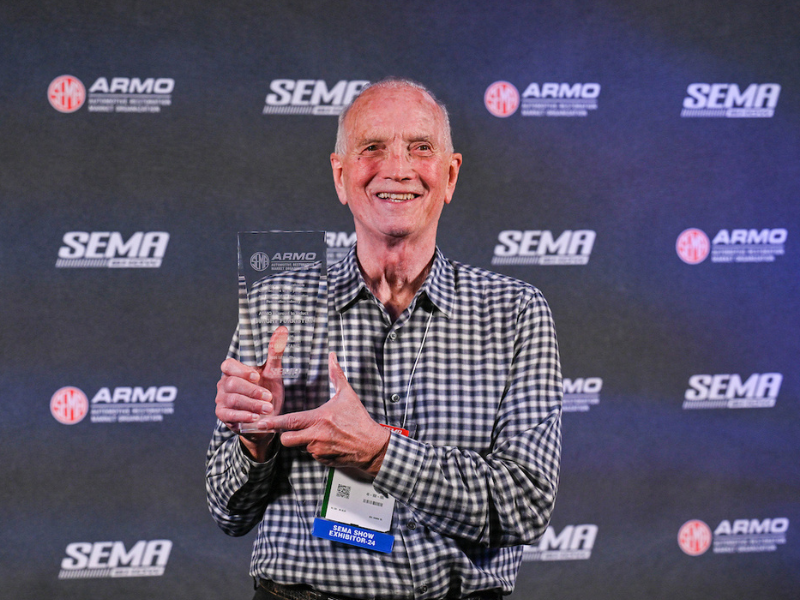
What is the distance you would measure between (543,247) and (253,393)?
2.20m

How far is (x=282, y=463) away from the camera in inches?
59.1

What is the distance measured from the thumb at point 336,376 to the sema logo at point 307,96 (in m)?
2.02

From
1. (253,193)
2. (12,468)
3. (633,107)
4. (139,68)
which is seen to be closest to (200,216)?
(253,193)

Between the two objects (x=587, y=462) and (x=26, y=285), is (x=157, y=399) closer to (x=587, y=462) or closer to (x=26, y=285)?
(x=26, y=285)

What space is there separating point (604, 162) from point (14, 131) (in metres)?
2.71

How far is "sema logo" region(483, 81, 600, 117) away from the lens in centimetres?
317

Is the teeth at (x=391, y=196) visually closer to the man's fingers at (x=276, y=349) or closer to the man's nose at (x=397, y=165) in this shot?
the man's nose at (x=397, y=165)

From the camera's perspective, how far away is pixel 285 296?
1.37m

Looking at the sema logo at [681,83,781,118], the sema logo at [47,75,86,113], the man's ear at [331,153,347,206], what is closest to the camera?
the man's ear at [331,153,347,206]

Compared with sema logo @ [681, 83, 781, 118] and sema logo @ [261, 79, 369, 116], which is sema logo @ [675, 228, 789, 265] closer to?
sema logo @ [681, 83, 781, 118]

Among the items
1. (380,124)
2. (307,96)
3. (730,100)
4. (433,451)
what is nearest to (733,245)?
(730,100)

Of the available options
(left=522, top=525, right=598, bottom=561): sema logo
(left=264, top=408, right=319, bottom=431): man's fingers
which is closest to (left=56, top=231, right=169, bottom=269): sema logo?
(left=264, top=408, right=319, bottom=431): man's fingers

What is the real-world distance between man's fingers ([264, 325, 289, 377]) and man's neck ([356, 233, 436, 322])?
0.35 meters

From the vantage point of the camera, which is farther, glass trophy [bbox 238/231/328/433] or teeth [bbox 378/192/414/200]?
teeth [bbox 378/192/414/200]
